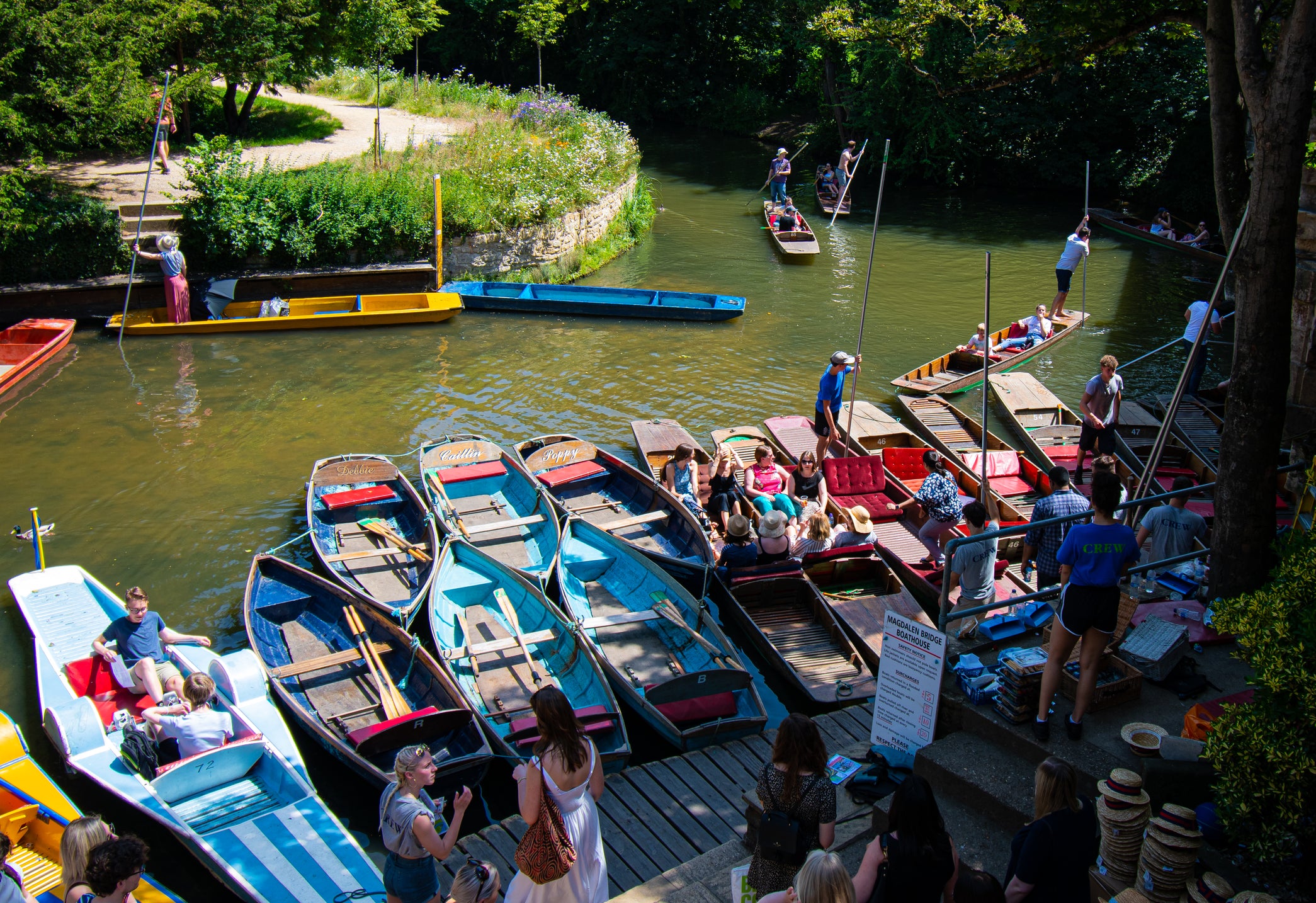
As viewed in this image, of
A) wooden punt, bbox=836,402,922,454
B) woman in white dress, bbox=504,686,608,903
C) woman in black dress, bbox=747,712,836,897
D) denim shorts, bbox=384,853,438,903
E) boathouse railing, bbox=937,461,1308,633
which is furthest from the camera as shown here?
wooden punt, bbox=836,402,922,454

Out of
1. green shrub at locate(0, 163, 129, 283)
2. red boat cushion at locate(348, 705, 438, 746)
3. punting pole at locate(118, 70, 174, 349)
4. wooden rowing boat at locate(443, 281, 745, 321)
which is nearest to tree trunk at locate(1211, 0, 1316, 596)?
red boat cushion at locate(348, 705, 438, 746)

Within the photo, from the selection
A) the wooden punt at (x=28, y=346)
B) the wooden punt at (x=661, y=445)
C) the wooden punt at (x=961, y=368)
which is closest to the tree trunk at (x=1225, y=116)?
the wooden punt at (x=961, y=368)

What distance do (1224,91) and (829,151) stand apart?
27893mm

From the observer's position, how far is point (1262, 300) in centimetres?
684

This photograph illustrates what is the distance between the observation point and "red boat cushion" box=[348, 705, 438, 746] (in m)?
7.68

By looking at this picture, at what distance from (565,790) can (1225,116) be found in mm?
8301

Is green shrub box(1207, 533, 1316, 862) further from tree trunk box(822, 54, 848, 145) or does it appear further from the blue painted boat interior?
tree trunk box(822, 54, 848, 145)

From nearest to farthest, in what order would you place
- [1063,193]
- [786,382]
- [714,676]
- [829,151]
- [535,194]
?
1. [714,676]
2. [786,382]
3. [535,194]
4. [1063,193]
5. [829,151]

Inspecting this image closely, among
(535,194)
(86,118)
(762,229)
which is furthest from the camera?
(762,229)

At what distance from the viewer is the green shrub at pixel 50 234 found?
18.5 m

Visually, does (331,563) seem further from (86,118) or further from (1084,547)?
(86,118)

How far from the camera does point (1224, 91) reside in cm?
839

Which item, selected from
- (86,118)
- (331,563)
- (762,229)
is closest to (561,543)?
(331,563)

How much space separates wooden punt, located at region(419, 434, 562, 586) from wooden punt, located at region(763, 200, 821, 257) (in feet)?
38.8
